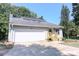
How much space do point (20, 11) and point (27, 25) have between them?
580 centimetres

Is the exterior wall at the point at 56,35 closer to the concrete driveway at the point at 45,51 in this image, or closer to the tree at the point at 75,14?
the tree at the point at 75,14

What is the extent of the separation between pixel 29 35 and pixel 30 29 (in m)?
0.70

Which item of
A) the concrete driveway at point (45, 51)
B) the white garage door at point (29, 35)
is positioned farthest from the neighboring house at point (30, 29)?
the concrete driveway at point (45, 51)

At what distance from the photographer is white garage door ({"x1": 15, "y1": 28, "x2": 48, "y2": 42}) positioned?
15.2 metres

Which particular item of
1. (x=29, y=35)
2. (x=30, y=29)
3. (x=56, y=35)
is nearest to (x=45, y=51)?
(x=29, y=35)

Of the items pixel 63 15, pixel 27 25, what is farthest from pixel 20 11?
pixel 63 15

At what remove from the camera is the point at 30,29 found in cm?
1612

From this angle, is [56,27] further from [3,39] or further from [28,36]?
[3,39]

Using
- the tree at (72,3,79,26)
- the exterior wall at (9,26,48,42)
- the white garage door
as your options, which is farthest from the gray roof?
the tree at (72,3,79,26)

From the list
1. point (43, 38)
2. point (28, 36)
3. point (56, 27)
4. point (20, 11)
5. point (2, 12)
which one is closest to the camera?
point (2, 12)

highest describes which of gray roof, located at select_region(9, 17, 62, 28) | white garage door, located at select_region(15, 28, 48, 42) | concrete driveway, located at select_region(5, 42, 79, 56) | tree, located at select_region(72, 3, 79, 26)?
tree, located at select_region(72, 3, 79, 26)

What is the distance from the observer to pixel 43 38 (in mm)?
16766

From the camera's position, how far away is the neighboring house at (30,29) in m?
15.1

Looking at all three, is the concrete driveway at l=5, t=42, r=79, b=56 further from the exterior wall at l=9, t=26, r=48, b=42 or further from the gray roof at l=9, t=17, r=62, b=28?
the gray roof at l=9, t=17, r=62, b=28
